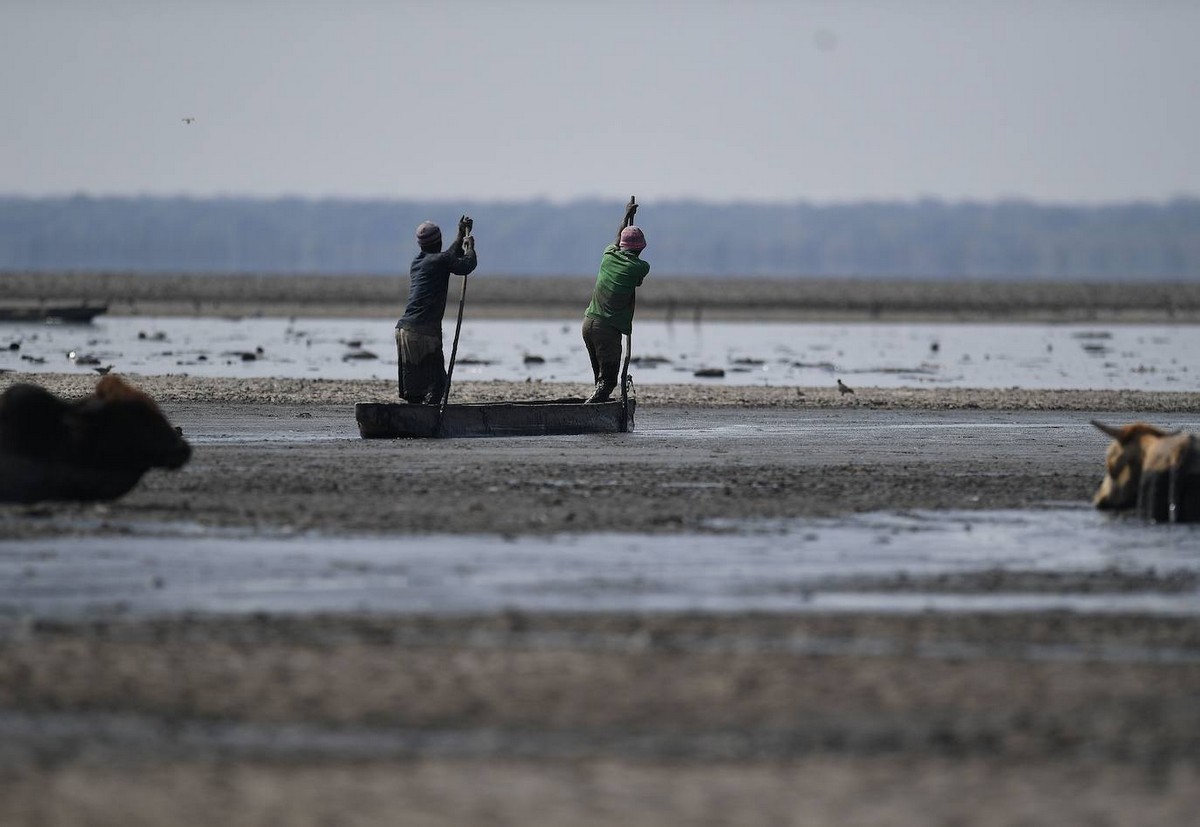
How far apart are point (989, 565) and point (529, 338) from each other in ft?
133

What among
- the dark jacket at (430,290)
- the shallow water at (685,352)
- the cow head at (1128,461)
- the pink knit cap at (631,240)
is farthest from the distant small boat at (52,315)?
the cow head at (1128,461)

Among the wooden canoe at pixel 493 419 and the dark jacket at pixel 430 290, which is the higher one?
the dark jacket at pixel 430 290

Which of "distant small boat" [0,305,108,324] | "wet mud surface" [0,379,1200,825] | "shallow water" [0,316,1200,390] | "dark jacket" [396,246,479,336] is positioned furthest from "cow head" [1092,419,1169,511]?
"distant small boat" [0,305,108,324]

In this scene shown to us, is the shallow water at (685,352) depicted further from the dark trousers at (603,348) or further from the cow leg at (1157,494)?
the cow leg at (1157,494)

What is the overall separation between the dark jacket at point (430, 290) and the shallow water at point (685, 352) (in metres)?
12.2

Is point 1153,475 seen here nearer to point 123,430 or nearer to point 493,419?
point 123,430

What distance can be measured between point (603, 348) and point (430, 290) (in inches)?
95.3

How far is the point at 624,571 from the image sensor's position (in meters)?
10.3

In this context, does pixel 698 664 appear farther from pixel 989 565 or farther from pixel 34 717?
pixel 989 565

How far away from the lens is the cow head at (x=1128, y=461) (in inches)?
516

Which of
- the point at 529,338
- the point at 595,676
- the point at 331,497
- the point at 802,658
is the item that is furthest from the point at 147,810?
the point at 529,338

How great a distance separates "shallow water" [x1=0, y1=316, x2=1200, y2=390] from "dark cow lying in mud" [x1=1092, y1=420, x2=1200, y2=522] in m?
17.6

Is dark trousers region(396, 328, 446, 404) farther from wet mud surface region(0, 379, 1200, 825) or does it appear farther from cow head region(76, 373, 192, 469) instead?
wet mud surface region(0, 379, 1200, 825)

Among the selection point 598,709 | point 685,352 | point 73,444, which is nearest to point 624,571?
point 598,709
